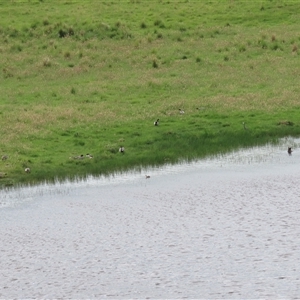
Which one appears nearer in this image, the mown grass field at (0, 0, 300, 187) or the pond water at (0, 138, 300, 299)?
the pond water at (0, 138, 300, 299)

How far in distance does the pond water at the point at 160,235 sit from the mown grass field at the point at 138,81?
261 cm

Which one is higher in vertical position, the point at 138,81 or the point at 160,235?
the point at 138,81

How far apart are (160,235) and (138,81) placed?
881 inches

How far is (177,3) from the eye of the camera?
196ft

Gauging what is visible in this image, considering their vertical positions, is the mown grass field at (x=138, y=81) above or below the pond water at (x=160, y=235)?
above

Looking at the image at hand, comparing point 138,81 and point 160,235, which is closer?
point 160,235

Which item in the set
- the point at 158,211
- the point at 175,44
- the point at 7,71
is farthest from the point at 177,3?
the point at 158,211

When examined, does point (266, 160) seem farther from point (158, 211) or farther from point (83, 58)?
point (83, 58)

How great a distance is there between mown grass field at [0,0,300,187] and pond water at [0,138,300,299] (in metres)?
2.61

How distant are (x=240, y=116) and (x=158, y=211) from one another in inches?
512

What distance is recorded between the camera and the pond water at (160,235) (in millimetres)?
15070

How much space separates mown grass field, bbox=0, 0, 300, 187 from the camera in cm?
2864

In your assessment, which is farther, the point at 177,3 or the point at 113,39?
the point at 177,3

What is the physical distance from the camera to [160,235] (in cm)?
1841
